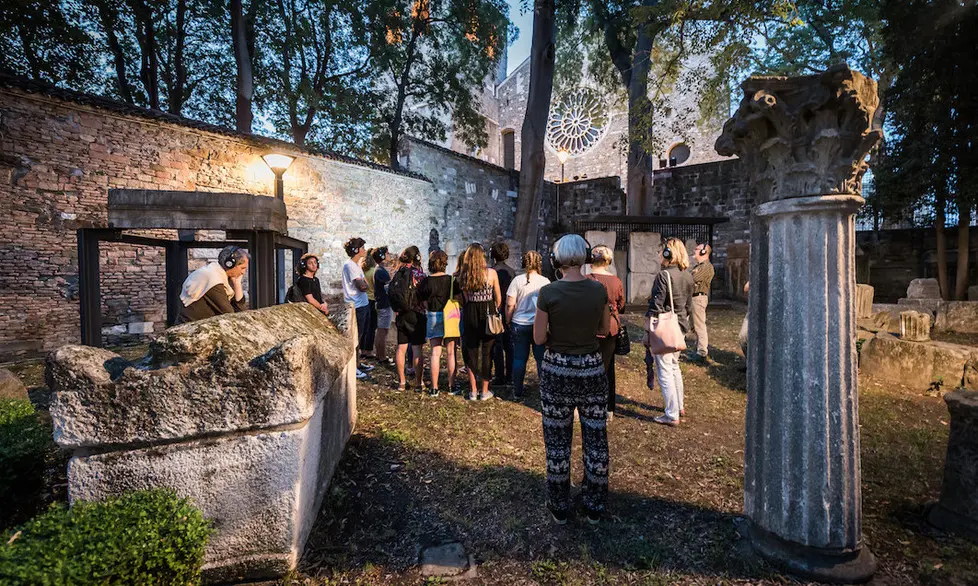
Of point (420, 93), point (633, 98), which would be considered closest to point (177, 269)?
point (633, 98)

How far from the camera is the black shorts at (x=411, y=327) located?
493 cm

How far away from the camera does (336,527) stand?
Result: 2.60 metres

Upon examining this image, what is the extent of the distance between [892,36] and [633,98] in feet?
18.6

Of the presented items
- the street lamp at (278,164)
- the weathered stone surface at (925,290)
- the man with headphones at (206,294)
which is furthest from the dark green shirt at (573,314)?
the weathered stone surface at (925,290)

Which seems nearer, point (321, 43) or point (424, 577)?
point (424, 577)

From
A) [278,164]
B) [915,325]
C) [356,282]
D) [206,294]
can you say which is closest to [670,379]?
[356,282]

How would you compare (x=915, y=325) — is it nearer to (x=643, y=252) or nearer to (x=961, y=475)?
(x=961, y=475)

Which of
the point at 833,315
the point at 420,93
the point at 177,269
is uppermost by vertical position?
the point at 420,93

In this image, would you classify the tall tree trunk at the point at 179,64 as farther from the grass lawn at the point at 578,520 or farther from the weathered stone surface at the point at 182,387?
the weathered stone surface at the point at 182,387

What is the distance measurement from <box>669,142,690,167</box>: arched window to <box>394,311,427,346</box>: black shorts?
78.4 ft

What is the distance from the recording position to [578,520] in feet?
8.64

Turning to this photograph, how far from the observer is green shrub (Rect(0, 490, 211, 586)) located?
1.46 m

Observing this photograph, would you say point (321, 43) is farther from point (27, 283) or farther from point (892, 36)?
point (892, 36)

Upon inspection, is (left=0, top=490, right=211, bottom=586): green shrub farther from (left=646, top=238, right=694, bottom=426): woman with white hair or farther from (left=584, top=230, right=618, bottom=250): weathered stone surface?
(left=584, top=230, right=618, bottom=250): weathered stone surface
